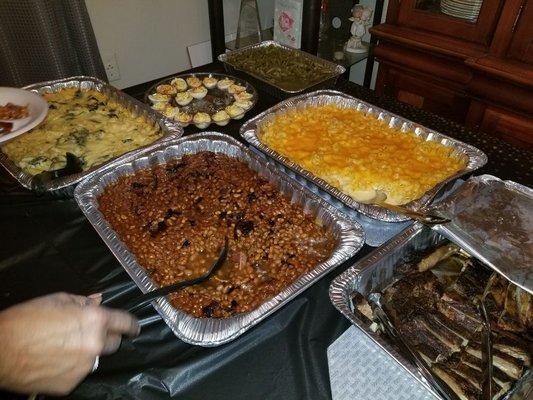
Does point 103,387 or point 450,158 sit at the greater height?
point 450,158

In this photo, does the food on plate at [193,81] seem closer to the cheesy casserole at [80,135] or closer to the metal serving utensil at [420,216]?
the cheesy casserole at [80,135]

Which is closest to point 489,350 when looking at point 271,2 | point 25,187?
point 25,187

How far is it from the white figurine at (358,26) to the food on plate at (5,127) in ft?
7.75

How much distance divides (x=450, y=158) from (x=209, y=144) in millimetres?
1069

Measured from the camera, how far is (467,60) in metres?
2.19

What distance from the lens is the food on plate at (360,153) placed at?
5.16 ft

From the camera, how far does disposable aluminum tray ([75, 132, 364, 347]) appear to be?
1072 mm

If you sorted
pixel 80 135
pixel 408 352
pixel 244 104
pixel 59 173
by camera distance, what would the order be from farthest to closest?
1. pixel 244 104
2. pixel 80 135
3. pixel 59 173
4. pixel 408 352

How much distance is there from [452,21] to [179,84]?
162 cm

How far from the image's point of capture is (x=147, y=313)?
119cm

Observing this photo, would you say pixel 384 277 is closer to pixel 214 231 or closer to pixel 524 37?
pixel 214 231

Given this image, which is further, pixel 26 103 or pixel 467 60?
pixel 467 60

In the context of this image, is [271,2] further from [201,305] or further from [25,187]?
[201,305]

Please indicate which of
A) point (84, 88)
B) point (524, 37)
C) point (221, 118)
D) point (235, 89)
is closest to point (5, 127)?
point (84, 88)
